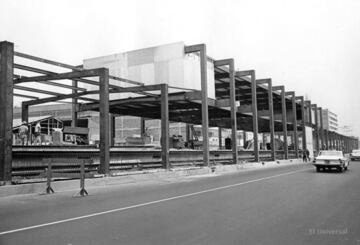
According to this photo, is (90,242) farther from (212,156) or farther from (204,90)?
(212,156)

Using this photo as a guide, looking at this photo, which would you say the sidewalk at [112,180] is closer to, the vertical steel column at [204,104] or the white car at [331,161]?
the vertical steel column at [204,104]

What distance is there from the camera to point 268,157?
2127 inches

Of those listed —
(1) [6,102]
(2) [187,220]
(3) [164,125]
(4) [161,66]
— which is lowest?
(2) [187,220]

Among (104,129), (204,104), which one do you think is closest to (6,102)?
(104,129)

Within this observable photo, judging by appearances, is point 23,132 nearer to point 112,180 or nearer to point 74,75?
point 74,75

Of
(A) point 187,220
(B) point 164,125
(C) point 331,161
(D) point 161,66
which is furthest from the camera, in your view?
(D) point 161,66

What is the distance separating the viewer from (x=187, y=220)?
8.18 meters

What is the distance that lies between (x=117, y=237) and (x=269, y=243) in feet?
8.60

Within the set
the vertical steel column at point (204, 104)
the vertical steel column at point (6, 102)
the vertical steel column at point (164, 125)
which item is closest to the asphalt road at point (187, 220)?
the vertical steel column at point (6, 102)

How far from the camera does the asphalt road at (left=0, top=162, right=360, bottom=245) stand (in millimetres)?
6547

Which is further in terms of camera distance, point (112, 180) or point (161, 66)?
point (161, 66)

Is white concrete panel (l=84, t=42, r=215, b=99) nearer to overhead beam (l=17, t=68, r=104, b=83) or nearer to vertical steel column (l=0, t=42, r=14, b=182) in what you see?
overhead beam (l=17, t=68, r=104, b=83)

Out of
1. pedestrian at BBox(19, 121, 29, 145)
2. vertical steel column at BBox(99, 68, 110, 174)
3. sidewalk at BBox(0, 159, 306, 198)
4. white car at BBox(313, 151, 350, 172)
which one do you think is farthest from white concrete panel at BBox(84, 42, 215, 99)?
vertical steel column at BBox(99, 68, 110, 174)

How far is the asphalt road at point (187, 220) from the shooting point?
6.55m
